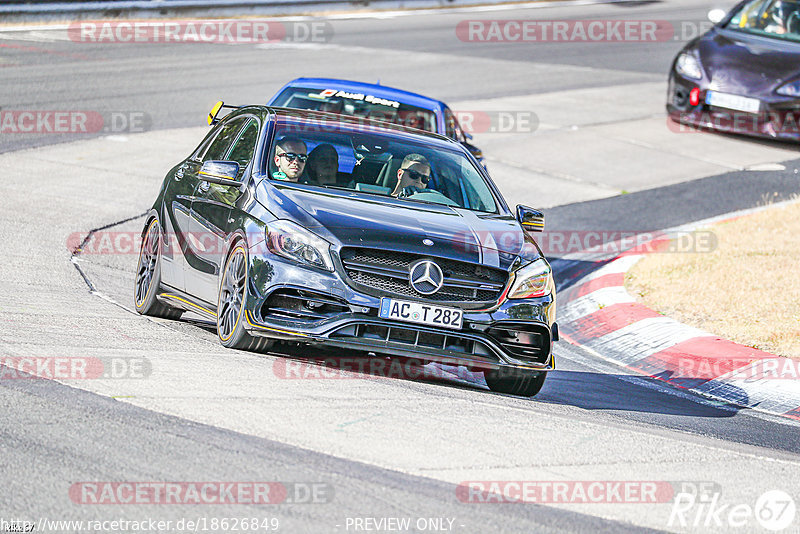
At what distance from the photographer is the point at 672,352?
9578mm

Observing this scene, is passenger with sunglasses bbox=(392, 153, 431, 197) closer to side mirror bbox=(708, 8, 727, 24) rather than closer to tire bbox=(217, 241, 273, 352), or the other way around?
tire bbox=(217, 241, 273, 352)

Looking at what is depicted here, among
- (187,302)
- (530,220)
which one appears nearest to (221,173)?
(187,302)

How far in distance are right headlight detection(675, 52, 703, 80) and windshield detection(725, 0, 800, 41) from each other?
1233mm

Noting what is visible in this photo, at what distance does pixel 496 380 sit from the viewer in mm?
7785

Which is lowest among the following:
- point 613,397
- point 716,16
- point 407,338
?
point 613,397

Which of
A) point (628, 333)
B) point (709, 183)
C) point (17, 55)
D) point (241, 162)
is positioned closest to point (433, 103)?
point (628, 333)

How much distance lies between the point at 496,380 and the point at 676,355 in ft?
7.46

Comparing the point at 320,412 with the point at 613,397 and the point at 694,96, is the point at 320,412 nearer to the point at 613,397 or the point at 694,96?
the point at 613,397

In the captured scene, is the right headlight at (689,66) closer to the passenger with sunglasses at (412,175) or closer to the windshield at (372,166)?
the windshield at (372,166)

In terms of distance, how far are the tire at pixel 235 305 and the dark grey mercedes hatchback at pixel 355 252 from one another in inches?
0.5

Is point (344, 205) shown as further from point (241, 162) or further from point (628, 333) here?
point (628, 333)

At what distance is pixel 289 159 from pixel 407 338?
67.5 inches

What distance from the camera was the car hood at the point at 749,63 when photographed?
57.1ft

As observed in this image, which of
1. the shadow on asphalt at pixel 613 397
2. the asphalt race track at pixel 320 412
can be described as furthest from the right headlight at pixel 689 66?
the shadow on asphalt at pixel 613 397
